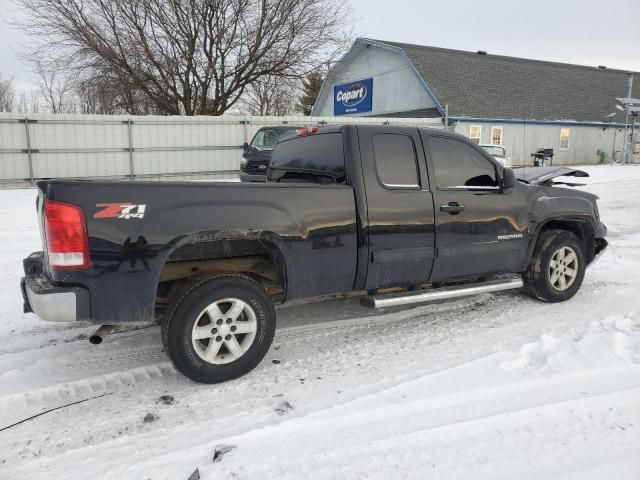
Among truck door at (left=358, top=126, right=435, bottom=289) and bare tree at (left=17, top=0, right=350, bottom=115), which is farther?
bare tree at (left=17, top=0, right=350, bottom=115)

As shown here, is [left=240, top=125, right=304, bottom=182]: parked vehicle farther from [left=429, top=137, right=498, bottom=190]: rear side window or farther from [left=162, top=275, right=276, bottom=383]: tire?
[left=162, top=275, right=276, bottom=383]: tire

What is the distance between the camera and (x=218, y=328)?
3.50m

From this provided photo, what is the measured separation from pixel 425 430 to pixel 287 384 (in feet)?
3.43

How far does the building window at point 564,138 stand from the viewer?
29625 millimetres

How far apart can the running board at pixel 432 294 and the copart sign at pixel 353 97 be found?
2804 cm

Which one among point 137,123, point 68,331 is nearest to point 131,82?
point 137,123

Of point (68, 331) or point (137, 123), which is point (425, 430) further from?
point (137, 123)

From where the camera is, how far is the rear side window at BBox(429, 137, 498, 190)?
4.45 metres

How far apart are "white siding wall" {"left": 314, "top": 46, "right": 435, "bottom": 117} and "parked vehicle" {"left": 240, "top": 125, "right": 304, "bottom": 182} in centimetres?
1398

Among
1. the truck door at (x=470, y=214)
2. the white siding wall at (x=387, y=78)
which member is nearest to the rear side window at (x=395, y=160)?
the truck door at (x=470, y=214)

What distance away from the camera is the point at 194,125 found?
61.5ft

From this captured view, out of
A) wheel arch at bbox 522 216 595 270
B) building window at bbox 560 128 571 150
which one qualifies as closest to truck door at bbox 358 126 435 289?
wheel arch at bbox 522 216 595 270

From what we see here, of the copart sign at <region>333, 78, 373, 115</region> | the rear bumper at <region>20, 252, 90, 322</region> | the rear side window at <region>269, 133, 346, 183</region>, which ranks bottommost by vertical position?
the rear bumper at <region>20, 252, 90, 322</region>

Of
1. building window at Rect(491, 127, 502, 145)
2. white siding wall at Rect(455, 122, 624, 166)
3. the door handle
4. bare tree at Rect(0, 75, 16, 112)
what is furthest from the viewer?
bare tree at Rect(0, 75, 16, 112)
